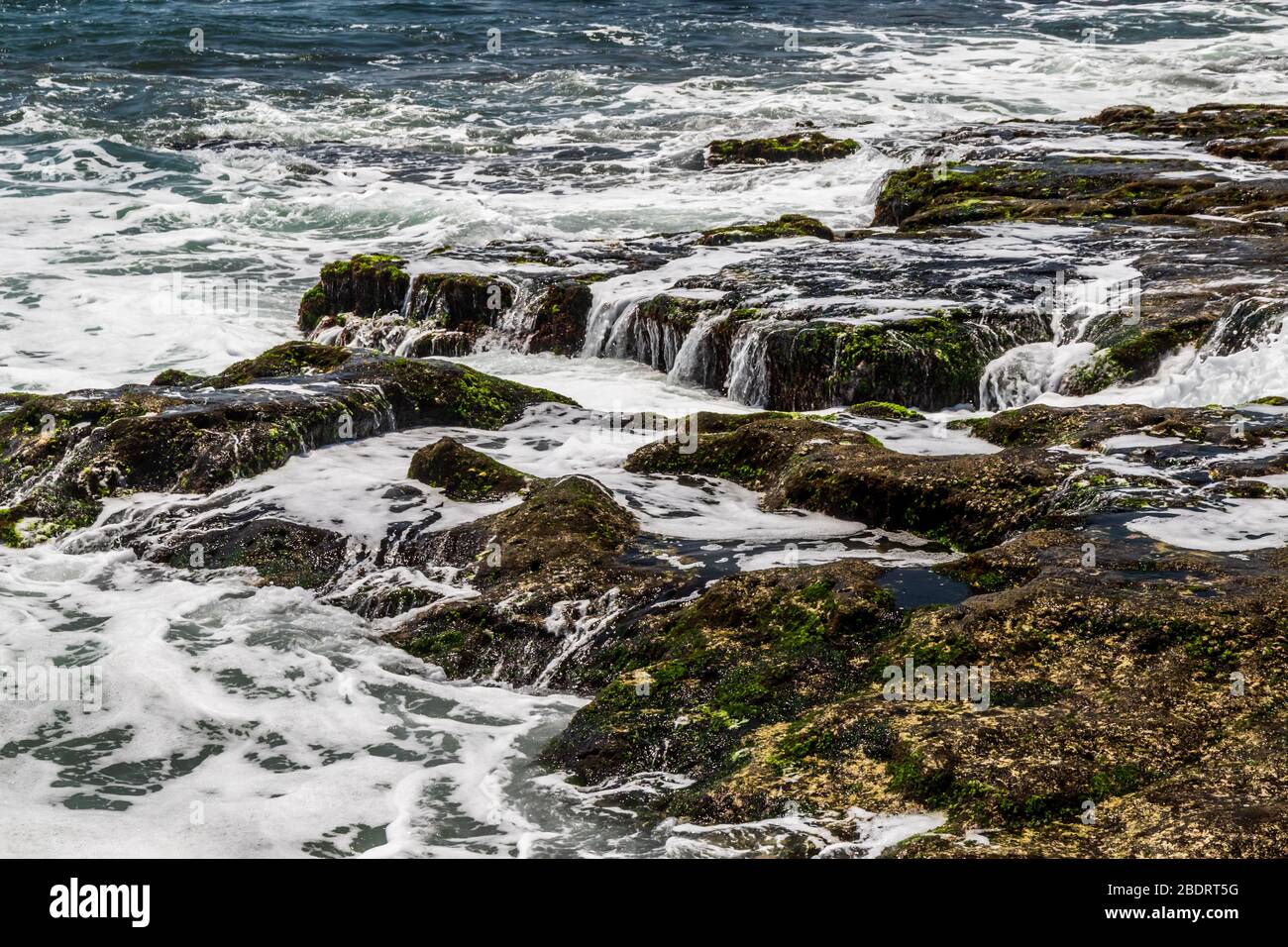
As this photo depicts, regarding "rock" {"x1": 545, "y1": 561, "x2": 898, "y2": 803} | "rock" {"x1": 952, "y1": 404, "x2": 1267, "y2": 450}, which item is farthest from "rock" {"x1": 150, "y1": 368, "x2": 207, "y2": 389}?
"rock" {"x1": 952, "y1": 404, "x2": 1267, "y2": 450}

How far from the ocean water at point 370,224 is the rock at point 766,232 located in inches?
115

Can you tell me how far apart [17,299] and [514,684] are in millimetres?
12492

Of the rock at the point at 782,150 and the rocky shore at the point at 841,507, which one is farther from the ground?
the rock at the point at 782,150

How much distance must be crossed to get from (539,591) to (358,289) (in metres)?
8.87

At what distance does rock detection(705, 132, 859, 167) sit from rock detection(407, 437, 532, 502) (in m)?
14.9

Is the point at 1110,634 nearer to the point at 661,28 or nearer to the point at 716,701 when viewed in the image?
the point at 716,701

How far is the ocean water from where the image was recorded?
5766mm

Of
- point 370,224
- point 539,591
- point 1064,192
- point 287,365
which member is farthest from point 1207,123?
point 539,591

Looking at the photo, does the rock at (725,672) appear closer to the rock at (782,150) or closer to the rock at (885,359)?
the rock at (885,359)

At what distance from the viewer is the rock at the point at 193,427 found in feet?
28.6

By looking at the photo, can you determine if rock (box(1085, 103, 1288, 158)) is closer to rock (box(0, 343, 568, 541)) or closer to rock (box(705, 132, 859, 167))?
rock (box(705, 132, 859, 167))

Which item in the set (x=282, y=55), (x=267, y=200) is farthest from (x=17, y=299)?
(x=282, y=55)

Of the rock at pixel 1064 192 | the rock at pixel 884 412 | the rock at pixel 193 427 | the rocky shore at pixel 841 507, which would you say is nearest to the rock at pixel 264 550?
the rocky shore at pixel 841 507

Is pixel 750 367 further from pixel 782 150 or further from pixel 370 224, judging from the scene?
pixel 782 150
